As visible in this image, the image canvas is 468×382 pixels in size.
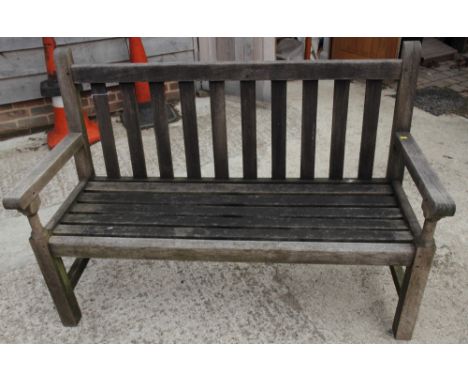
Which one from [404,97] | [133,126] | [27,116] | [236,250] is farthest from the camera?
[27,116]

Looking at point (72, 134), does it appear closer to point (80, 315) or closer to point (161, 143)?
point (161, 143)

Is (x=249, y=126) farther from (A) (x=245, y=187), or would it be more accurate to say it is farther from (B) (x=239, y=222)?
(B) (x=239, y=222)

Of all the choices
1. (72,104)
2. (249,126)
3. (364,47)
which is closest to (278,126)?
(249,126)

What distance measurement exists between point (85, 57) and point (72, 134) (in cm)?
220

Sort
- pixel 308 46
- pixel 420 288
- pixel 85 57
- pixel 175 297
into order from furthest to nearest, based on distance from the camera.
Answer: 1. pixel 308 46
2. pixel 85 57
3. pixel 175 297
4. pixel 420 288

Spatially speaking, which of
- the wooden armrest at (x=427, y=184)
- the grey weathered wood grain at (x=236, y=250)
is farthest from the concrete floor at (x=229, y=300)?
the wooden armrest at (x=427, y=184)

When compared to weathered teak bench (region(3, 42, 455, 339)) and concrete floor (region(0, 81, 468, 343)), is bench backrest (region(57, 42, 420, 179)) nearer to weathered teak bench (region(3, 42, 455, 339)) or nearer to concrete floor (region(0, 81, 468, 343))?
weathered teak bench (region(3, 42, 455, 339))

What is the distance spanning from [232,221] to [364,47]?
476 cm

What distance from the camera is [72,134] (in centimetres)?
243

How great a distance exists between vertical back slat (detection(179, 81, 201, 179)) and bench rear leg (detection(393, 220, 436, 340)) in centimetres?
123

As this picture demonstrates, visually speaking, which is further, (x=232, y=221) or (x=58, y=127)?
(x=58, y=127)

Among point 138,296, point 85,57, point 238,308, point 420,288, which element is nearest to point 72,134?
point 138,296

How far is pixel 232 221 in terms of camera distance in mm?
2158

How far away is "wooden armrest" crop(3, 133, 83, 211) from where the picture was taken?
1.84 meters
